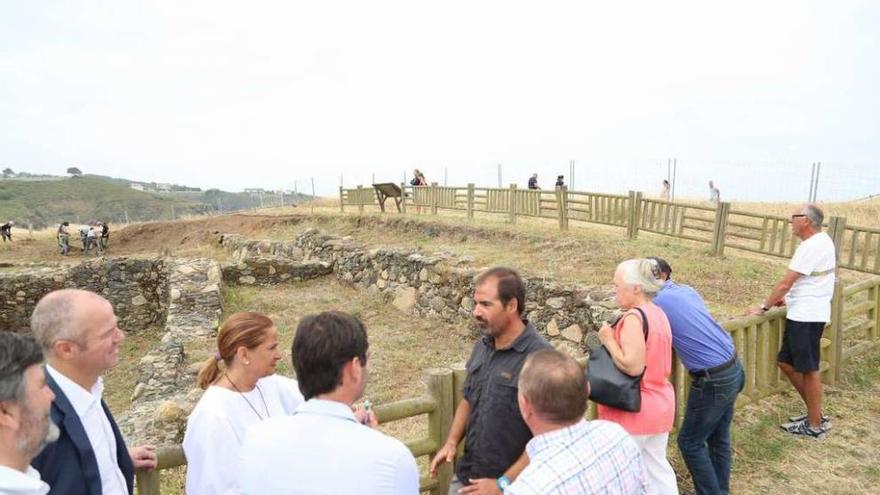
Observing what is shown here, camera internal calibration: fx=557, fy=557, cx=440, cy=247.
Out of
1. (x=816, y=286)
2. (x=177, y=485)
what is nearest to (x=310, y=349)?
(x=177, y=485)

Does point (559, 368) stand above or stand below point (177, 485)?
above

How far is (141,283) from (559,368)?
1431 cm

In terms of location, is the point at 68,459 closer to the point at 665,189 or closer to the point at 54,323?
the point at 54,323

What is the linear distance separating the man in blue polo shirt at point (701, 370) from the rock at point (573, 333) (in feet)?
13.6

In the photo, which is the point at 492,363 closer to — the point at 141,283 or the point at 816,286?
the point at 816,286

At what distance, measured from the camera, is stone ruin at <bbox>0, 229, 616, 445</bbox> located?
6523 mm

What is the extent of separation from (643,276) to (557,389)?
1280 millimetres

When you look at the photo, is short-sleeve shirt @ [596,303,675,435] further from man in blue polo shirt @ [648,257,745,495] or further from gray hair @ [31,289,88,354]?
gray hair @ [31,289,88,354]

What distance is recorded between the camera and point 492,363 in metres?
2.58

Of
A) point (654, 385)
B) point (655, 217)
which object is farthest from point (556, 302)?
point (654, 385)

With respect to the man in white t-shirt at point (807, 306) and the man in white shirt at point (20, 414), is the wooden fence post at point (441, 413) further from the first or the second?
the man in white t-shirt at point (807, 306)

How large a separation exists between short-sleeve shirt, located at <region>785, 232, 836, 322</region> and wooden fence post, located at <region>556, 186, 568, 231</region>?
8.46m

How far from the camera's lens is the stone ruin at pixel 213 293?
21.4 ft

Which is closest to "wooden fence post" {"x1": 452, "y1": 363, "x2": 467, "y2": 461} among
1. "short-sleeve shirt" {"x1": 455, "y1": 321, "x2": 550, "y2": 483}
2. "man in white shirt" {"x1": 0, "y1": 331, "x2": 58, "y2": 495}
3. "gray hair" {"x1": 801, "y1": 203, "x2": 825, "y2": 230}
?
"short-sleeve shirt" {"x1": 455, "y1": 321, "x2": 550, "y2": 483}
